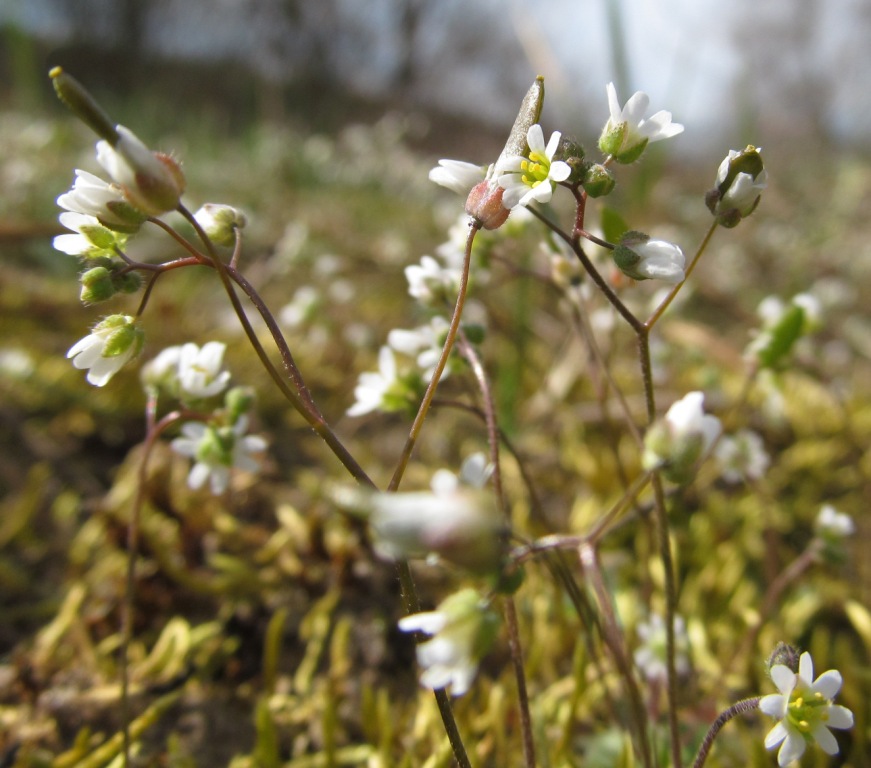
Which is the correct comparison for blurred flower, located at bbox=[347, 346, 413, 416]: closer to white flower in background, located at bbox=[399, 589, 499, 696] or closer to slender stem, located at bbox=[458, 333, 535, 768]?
slender stem, located at bbox=[458, 333, 535, 768]

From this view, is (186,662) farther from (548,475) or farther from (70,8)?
(70,8)

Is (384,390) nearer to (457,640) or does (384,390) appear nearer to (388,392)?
(388,392)

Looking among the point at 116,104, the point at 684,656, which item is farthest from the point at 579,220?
the point at 116,104

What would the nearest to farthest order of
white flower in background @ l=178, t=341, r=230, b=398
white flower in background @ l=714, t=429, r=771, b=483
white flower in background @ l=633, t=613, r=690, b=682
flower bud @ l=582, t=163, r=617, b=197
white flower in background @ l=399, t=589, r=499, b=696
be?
1. white flower in background @ l=399, t=589, r=499, b=696
2. flower bud @ l=582, t=163, r=617, b=197
3. white flower in background @ l=178, t=341, r=230, b=398
4. white flower in background @ l=633, t=613, r=690, b=682
5. white flower in background @ l=714, t=429, r=771, b=483

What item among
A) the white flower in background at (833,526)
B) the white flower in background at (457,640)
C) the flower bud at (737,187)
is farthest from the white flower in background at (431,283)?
the white flower in background at (833,526)

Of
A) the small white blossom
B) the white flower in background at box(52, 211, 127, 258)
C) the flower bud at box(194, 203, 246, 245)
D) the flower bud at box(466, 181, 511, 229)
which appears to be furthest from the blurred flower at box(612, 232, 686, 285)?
the white flower in background at box(52, 211, 127, 258)

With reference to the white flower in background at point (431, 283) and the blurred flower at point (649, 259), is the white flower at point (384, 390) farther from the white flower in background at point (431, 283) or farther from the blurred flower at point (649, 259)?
the blurred flower at point (649, 259)

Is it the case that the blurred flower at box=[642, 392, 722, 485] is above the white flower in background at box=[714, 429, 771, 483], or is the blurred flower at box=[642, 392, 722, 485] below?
below
